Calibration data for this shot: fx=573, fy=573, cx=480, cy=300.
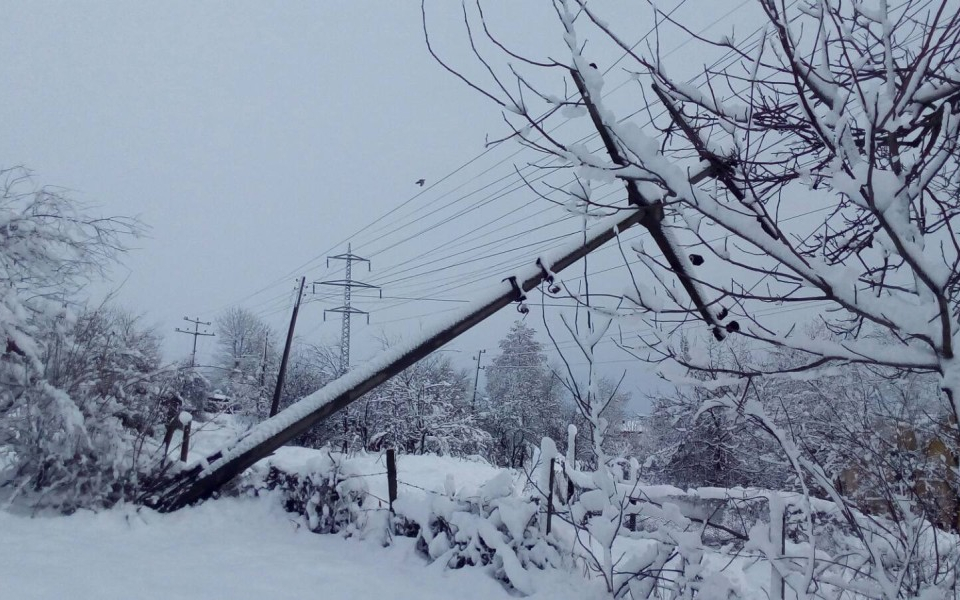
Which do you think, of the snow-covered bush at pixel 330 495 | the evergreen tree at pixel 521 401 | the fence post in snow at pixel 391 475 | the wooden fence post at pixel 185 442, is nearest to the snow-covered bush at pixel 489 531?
the fence post in snow at pixel 391 475

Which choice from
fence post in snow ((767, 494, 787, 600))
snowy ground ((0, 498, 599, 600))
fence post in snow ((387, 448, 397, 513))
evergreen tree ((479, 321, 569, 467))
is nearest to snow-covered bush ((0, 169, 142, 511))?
snowy ground ((0, 498, 599, 600))

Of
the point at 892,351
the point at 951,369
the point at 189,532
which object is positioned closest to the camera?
the point at 951,369

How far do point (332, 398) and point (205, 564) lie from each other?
2061 mm

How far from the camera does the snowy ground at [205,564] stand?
3.94m

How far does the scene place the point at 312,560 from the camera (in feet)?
16.9

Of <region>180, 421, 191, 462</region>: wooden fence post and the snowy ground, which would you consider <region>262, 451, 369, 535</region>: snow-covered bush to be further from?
<region>180, 421, 191, 462</region>: wooden fence post

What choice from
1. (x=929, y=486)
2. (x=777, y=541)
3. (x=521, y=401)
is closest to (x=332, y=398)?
(x=777, y=541)

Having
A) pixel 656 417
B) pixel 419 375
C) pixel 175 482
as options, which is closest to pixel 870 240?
pixel 175 482

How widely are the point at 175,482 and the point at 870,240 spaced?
23.4 feet

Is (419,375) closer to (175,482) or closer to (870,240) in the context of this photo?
(175,482)

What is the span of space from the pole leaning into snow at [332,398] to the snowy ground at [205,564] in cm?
30

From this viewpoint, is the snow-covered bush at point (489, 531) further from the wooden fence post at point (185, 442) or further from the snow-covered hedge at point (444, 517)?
the wooden fence post at point (185, 442)

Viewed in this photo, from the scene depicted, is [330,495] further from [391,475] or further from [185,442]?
[185,442]

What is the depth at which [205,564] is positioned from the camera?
4.80 metres
